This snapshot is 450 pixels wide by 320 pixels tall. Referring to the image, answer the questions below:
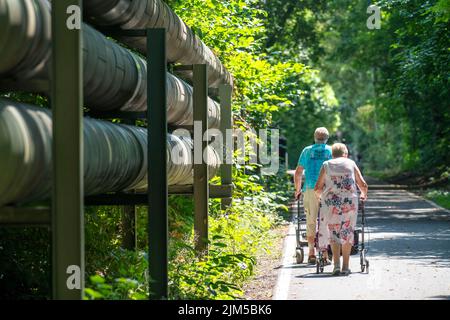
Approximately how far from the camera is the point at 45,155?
678 cm

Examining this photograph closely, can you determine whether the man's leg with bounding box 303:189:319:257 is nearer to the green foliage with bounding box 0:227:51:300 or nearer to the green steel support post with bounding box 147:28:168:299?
the green foliage with bounding box 0:227:51:300

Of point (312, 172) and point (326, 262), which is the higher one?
point (312, 172)

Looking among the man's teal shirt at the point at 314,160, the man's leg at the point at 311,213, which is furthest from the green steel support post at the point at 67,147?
the man's leg at the point at 311,213

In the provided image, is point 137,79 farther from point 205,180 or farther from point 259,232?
point 259,232

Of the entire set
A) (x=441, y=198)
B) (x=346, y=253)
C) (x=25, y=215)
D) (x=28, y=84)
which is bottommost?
(x=346, y=253)

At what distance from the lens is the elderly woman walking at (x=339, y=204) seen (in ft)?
42.3

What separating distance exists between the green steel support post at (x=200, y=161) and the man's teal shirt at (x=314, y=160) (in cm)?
232

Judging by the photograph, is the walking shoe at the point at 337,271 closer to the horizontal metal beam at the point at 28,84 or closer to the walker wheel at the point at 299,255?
the walker wheel at the point at 299,255

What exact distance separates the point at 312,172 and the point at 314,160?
0.17 meters

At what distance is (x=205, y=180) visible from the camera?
1231cm

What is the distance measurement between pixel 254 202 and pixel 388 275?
20.0ft

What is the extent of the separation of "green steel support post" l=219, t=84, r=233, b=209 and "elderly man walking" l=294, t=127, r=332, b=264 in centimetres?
146

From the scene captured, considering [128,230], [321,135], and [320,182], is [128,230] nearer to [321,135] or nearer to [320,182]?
[320,182]

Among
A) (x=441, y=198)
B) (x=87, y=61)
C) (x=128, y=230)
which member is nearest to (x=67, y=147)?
(x=87, y=61)
